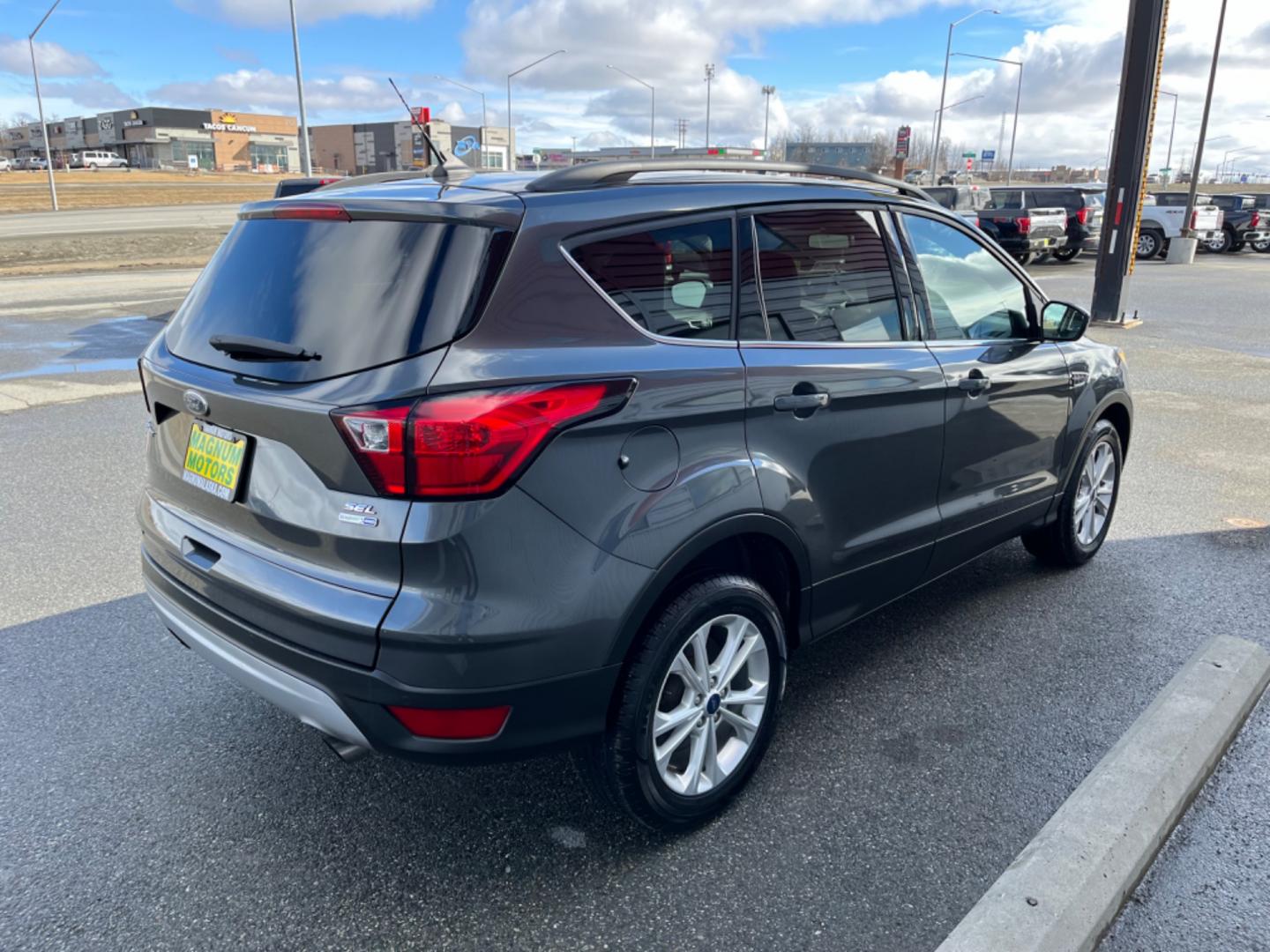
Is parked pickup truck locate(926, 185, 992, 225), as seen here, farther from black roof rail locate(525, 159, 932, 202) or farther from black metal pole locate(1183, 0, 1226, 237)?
black roof rail locate(525, 159, 932, 202)

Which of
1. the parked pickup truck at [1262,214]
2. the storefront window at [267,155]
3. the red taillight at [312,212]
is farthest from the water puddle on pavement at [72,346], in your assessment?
the storefront window at [267,155]

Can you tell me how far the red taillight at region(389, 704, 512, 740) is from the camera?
225cm

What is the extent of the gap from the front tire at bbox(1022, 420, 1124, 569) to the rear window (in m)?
3.24

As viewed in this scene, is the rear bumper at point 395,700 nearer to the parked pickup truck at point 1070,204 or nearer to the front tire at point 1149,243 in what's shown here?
the parked pickup truck at point 1070,204

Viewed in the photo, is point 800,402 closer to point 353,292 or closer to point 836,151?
point 353,292

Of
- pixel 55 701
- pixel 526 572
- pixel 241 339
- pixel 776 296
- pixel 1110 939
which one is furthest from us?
pixel 55 701

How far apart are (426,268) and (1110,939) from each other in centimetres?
239

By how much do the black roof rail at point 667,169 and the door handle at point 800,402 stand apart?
0.75m

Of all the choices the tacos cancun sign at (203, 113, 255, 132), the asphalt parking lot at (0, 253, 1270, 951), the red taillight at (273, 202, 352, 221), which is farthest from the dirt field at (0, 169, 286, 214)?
the tacos cancun sign at (203, 113, 255, 132)

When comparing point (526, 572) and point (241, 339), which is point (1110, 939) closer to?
point (526, 572)

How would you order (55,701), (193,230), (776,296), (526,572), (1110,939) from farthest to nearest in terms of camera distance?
1. (193,230)
2. (55,701)
3. (776,296)
4. (1110,939)
5. (526,572)

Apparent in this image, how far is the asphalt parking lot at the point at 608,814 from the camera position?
244cm

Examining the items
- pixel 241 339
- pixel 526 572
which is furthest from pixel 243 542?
pixel 526 572

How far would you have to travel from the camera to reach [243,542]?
2.52m
